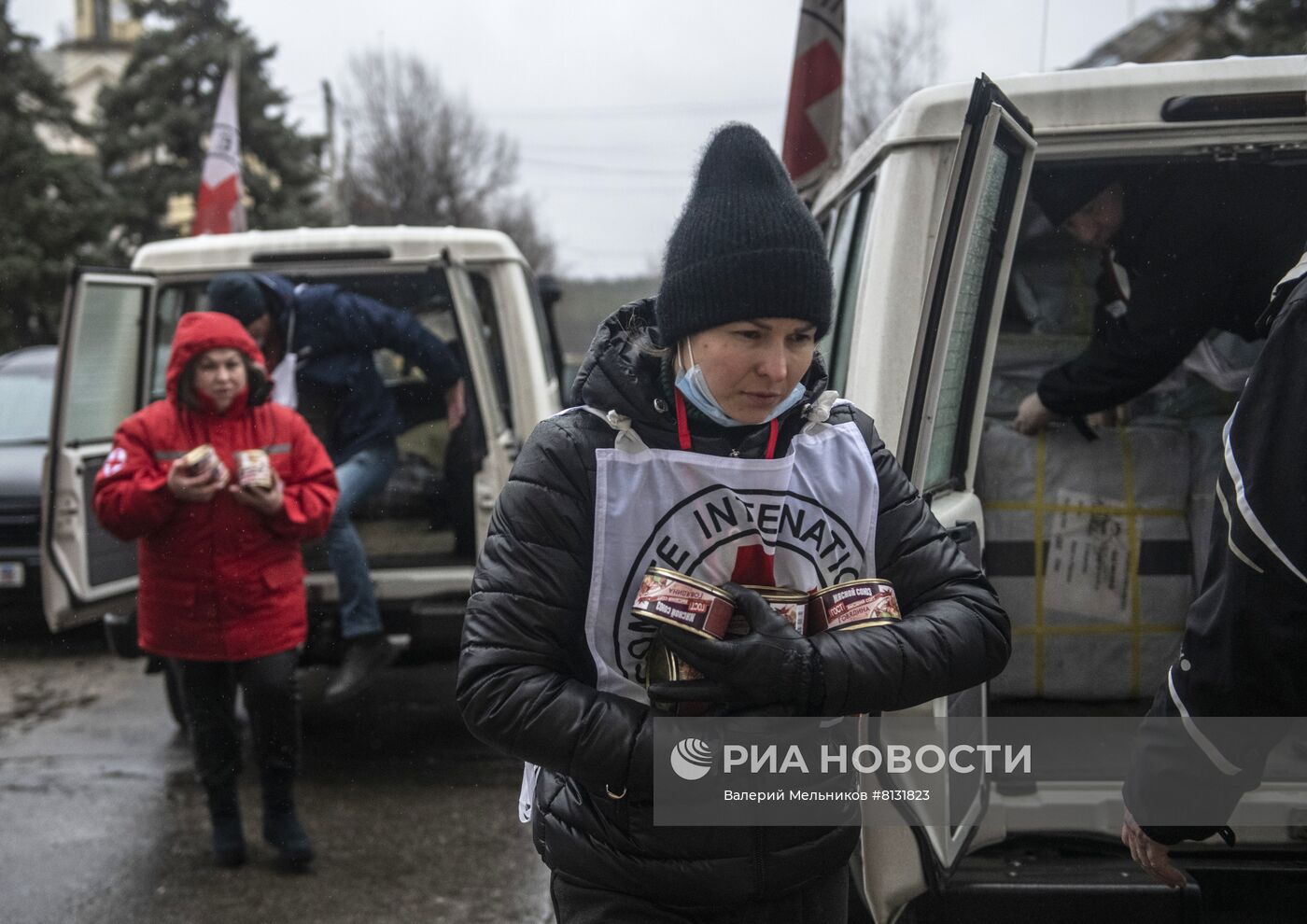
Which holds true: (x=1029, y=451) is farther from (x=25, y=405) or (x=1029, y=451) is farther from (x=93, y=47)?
(x=93, y=47)

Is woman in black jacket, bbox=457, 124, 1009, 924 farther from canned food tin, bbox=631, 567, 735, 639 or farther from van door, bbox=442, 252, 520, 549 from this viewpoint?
van door, bbox=442, 252, 520, 549

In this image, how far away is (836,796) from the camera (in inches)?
76.5

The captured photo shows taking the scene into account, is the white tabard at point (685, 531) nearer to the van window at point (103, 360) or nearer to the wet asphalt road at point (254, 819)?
the wet asphalt road at point (254, 819)

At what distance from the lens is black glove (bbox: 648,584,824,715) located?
5.43 ft

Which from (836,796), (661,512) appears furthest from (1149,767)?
(661,512)

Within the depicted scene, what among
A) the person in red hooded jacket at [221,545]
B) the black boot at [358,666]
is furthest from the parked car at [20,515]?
A: the person in red hooded jacket at [221,545]

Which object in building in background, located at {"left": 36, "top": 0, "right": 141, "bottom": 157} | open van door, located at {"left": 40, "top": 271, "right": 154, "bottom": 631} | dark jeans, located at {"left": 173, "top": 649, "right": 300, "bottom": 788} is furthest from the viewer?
building in background, located at {"left": 36, "top": 0, "right": 141, "bottom": 157}

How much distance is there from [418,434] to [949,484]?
17.3ft

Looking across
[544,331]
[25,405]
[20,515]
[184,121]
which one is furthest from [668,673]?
[184,121]

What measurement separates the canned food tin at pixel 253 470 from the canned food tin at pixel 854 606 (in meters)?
2.61

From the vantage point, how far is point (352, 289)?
600 centimetres

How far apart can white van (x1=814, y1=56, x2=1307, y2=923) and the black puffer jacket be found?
46 cm

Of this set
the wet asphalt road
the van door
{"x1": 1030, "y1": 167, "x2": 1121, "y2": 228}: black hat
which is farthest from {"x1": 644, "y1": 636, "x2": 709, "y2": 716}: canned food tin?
the van door

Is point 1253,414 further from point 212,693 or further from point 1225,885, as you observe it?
point 212,693
